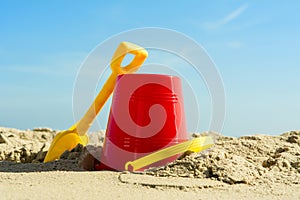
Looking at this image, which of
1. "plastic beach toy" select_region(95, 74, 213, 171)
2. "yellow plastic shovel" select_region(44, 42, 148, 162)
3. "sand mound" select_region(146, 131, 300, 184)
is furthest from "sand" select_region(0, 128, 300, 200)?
"yellow plastic shovel" select_region(44, 42, 148, 162)

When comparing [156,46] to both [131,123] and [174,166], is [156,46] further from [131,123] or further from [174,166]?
[174,166]

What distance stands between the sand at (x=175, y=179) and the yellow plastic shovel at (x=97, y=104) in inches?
A: 13.1

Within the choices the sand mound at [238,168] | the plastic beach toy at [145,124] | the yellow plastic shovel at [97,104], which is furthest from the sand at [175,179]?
the yellow plastic shovel at [97,104]

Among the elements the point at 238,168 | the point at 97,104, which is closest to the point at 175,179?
the point at 238,168

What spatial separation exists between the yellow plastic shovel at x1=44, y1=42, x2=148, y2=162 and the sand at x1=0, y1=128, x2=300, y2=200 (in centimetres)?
33

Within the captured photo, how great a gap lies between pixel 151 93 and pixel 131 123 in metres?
0.24

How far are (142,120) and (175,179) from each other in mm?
520

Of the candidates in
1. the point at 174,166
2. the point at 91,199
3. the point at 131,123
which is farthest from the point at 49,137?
the point at 91,199

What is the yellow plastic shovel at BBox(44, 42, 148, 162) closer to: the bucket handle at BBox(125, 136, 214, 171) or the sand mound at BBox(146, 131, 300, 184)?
the bucket handle at BBox(125, 136, 214, 171)

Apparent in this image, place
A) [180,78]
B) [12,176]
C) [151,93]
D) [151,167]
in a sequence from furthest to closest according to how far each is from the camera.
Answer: [180,78]
[151,93]
[151,167]
[12,176]

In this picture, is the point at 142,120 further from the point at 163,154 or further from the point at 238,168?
the point at 238,168

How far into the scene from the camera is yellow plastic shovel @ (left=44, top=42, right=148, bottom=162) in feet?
8.75

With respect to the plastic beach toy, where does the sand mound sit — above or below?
below

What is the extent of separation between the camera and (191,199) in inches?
69.4
